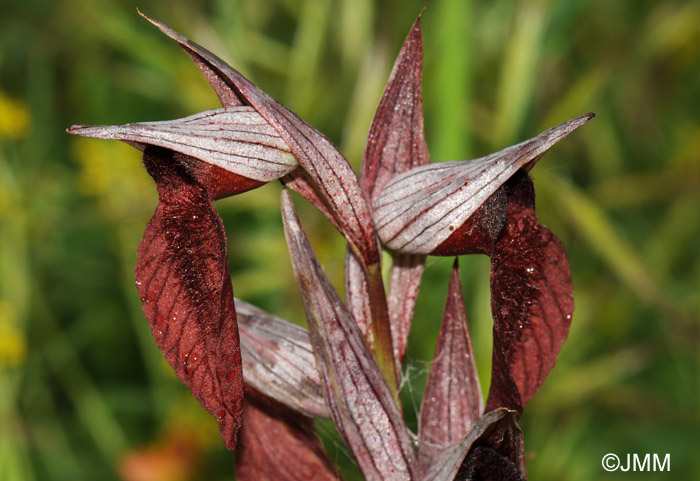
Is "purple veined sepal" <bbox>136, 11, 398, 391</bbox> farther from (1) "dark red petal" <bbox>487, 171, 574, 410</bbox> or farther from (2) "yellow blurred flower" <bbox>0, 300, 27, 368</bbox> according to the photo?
(2) "yellow blurred flower" <bbox>0, 300, 27, 368</bbox>

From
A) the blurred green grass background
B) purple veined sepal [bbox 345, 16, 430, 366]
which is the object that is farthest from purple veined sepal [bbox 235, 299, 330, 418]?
the blurred green grass background

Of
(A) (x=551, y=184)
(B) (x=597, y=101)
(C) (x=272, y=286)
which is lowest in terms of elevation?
(C) (x=272, y=286)

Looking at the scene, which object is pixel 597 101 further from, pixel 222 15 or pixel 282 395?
pixel 282 395

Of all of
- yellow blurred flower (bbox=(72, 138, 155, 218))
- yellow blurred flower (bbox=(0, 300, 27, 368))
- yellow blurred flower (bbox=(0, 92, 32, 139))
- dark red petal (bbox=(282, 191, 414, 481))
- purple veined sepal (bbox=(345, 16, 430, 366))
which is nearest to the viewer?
dark red petal (bbox=(282, 191, 414, 481))

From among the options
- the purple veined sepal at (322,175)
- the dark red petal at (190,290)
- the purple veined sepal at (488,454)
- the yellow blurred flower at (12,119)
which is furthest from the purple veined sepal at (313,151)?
the yellow blurred flower at (12,119)

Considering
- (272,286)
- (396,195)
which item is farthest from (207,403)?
(272,286)

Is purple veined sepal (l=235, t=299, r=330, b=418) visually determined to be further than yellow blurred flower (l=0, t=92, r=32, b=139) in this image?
No
